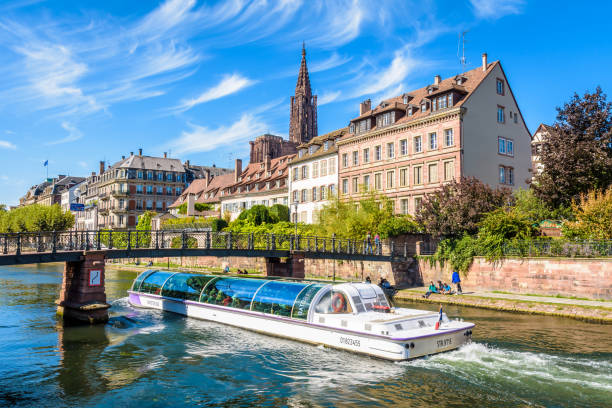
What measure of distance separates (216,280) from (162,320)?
3.42 m

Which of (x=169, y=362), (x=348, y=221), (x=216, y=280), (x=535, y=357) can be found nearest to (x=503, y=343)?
(x=535, y=357)

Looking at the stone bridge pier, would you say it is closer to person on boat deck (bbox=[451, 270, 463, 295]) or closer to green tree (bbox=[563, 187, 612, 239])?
person on boat deck (bbox=[451, 270, 463, 295])

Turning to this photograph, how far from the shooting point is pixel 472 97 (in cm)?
4303

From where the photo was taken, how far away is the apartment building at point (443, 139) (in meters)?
42.7

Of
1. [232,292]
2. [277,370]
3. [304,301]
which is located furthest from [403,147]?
[277,370]

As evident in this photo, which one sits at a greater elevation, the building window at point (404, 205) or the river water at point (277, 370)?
the building window at point (404, 205)

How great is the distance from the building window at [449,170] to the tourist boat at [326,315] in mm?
23431

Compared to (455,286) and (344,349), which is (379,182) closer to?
(455,286)

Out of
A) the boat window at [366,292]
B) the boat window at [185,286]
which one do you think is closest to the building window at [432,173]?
the boat window at [185,286]

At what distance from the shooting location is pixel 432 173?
145ft

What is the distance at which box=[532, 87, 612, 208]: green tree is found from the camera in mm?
35344

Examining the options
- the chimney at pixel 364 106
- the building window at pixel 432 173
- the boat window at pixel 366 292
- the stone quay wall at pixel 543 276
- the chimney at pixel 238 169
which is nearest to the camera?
the boat window at pixel 366 292

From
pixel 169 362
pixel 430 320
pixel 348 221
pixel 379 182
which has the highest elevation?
pixel 379 182

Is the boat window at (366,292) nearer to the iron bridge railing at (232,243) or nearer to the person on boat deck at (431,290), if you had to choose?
the iron bridge railing at (232,243)
